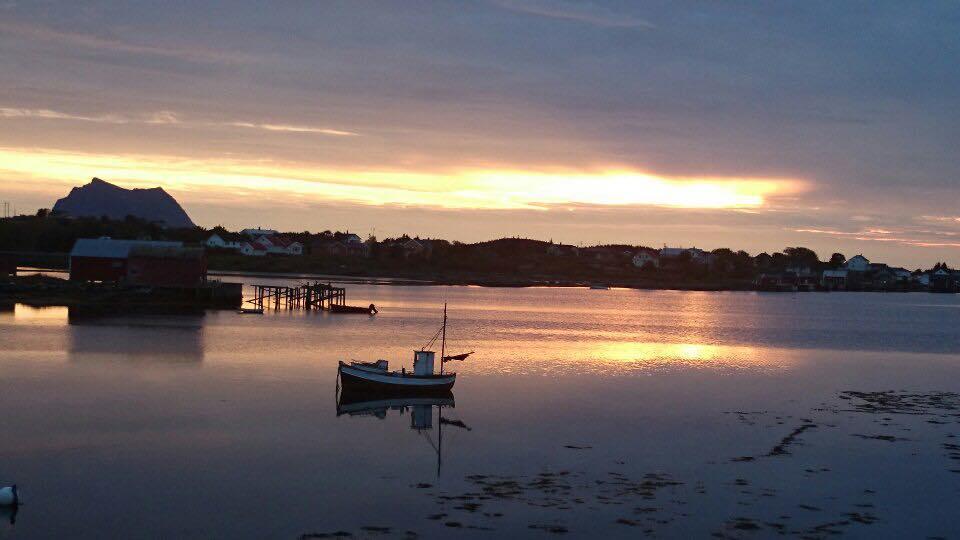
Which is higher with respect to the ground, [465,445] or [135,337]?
[135,337]

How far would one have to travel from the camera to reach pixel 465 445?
27.2 meters

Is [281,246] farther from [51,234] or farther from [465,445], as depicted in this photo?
[465,445]

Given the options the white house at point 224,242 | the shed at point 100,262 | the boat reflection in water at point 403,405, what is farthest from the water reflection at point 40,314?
the white house at point 224,242

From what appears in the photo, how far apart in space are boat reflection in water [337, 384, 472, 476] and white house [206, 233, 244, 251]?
149m

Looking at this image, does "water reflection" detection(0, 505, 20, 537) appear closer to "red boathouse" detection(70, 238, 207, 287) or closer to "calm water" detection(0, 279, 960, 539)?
"calm water" detection(0, 279, 960, 539)

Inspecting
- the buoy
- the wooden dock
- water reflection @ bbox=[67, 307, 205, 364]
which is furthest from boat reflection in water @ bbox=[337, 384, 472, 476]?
the wooden dock

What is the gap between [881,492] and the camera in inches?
909

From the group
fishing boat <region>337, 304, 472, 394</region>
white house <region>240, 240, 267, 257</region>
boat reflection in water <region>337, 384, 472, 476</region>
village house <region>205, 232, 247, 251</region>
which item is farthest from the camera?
village house <region>205, 232, 247, 251</region>

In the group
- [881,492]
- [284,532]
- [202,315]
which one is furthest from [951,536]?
[202,315]

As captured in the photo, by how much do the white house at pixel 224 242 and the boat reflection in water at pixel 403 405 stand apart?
489 feet

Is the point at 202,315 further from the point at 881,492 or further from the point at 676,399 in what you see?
the point at 881,492

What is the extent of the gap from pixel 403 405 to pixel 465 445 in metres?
7.40

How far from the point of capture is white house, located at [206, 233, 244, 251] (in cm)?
17975

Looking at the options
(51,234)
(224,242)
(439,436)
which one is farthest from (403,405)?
(224,242)
